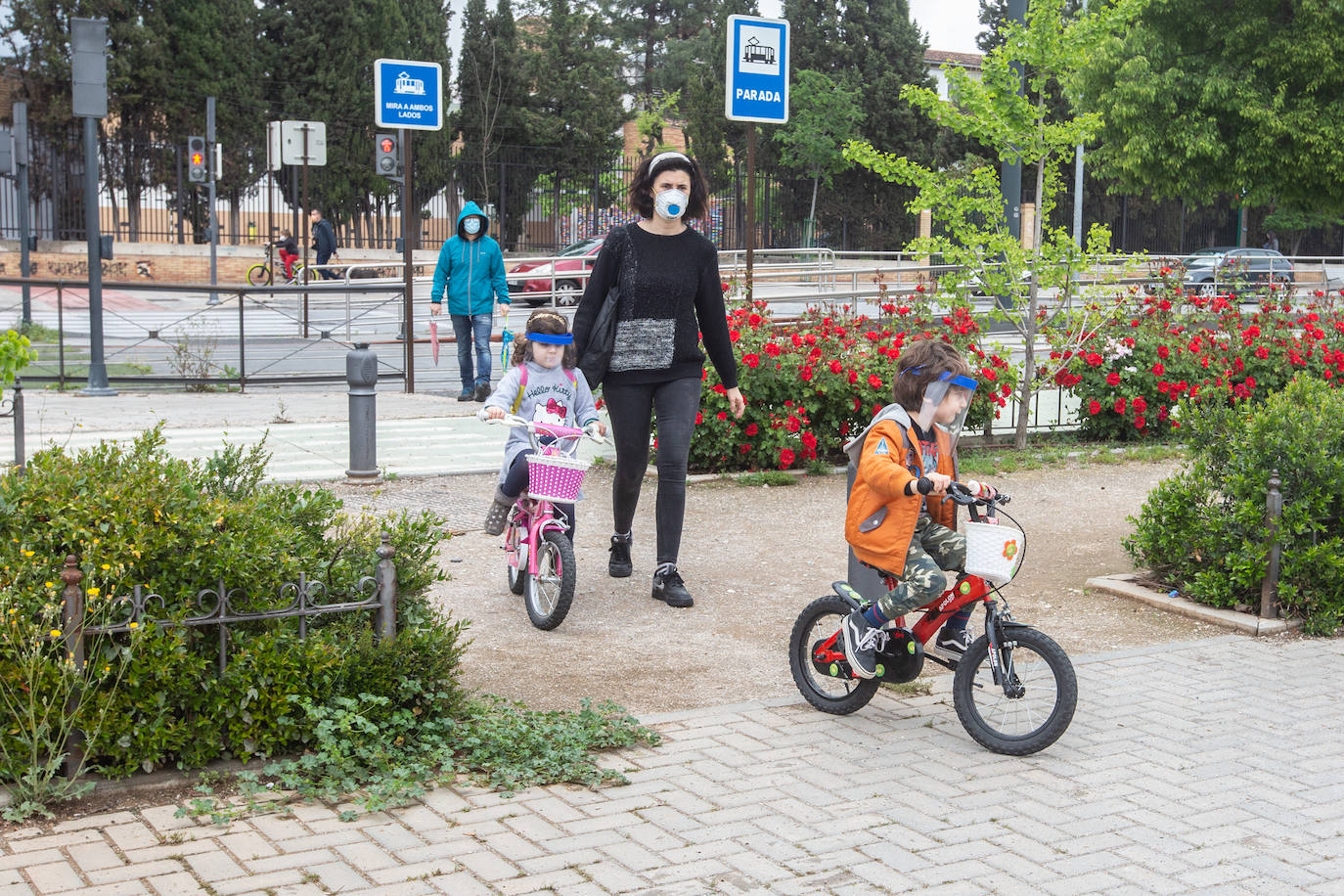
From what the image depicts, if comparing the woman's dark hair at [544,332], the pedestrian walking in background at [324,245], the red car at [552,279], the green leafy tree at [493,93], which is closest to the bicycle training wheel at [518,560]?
the woman's dark hair at [544,332]

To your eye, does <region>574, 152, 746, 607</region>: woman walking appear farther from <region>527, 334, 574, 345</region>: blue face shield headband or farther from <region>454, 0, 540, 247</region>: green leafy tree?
<region>454, 0, 540, 247</region>: green leafy tree

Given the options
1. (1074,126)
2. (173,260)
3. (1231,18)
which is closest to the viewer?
(1074,126)

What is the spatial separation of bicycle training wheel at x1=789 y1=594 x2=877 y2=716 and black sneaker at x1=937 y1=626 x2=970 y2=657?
0.89 ft

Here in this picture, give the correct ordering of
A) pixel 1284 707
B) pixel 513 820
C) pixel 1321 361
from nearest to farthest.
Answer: pixel 513 820 < pixel 1284 707 < pixel 1321 361

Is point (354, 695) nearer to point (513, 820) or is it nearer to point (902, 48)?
point (513, 820)

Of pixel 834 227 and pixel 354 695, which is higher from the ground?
pixel 834 227

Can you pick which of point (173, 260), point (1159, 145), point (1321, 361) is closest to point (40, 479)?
Answer: point (1321, 361)

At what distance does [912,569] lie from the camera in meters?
4.77

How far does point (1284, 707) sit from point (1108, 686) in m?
0.62

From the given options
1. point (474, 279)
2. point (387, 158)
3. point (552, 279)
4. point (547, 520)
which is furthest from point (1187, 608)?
point (552, 279)

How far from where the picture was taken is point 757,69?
1062cm

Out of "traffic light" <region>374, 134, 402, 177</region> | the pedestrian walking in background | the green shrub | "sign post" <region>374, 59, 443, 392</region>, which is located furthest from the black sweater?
the pedestrian walking in background

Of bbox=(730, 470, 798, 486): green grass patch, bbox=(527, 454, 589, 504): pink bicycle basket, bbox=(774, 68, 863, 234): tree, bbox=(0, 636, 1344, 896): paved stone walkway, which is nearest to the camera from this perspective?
bbox=(0, 636, 1344, 896): paved stone walkway

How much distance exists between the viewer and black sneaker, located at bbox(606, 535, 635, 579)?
697cm
